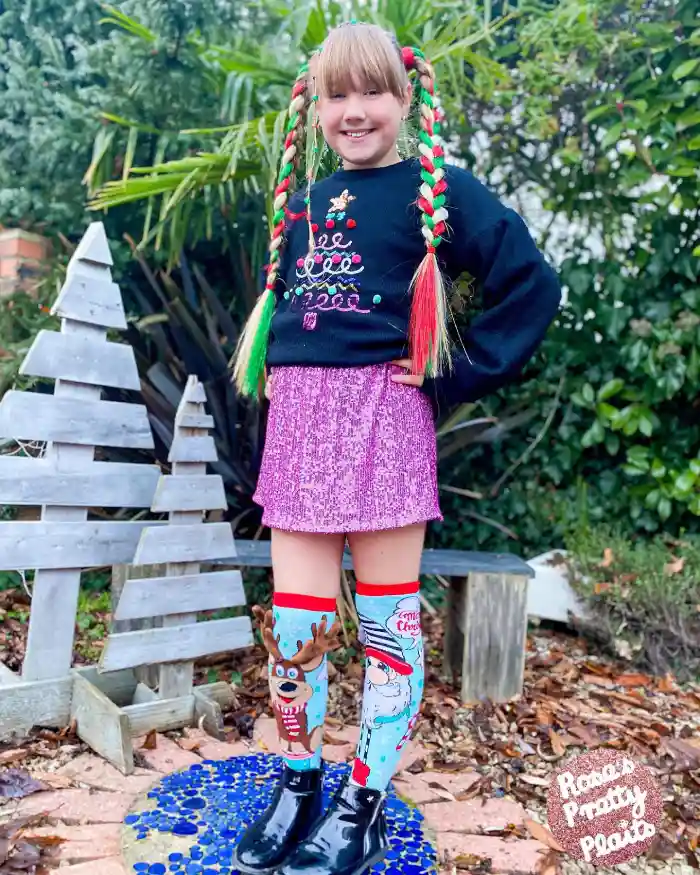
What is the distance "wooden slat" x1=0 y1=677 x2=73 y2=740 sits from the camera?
1.86 metres

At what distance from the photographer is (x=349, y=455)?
142 cm

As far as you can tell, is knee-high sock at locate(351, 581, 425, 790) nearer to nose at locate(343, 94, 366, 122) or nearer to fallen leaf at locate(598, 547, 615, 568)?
nose at locate(343, 94, 366, 122)

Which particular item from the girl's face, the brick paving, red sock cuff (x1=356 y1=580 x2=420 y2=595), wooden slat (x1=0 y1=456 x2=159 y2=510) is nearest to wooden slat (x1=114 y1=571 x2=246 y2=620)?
wooden slat (x1=0 y1=456 x2=159 y2=510)

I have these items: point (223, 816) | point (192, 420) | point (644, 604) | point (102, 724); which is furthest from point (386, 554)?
point (644, 604)

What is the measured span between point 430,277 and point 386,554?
0.56 metres

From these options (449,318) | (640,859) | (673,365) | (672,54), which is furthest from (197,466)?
(672,54)

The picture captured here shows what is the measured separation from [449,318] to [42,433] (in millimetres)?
1092

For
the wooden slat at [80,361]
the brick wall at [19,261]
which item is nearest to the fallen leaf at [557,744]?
the wooden slat at [80,361]

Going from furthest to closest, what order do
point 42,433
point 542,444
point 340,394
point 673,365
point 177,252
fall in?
point 542,444, point 673,365, point 177,252, point 42,433, point 340,394

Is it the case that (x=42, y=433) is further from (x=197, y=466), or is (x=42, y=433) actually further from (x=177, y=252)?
(x=177, y=252)

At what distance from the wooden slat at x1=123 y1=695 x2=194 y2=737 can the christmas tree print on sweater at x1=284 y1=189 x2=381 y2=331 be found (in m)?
1.20

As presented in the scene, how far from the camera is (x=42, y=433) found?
1.88 meters

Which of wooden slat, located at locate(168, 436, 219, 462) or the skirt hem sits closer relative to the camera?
the skirt hem

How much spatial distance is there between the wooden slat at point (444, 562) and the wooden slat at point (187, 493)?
25 centimetres
